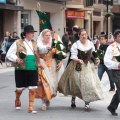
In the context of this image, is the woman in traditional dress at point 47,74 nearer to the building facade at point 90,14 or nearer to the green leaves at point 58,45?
the green leaves at point 58,45

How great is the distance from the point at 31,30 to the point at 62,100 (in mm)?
2406

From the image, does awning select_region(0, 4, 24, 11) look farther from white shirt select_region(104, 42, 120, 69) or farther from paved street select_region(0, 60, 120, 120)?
white shirt select_region(104, 42, 120, 69)

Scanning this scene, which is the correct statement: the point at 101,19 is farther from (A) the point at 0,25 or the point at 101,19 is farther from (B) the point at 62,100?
(B) the point at 62,100

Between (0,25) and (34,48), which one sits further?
(0,25)

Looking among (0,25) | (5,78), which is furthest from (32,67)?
(0,25)

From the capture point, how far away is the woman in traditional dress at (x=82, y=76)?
29.3 feet

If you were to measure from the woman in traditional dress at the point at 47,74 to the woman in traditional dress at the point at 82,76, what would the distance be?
208 mm

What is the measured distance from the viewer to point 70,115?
339 inches

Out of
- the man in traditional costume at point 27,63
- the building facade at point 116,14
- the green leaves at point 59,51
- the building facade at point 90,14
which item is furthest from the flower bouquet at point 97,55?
the building facade at point 116,14

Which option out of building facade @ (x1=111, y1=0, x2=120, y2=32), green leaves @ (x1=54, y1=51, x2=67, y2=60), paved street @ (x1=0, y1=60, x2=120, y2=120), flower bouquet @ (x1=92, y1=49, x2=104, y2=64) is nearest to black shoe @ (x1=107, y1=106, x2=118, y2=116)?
paved street @ (x1=0, y1=60, x2=120, y2=120)

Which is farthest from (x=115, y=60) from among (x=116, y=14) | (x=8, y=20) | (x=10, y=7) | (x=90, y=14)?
(x=116, y=14)

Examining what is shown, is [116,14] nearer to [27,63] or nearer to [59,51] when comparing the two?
[59,51]

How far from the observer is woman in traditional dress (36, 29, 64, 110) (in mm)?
9102

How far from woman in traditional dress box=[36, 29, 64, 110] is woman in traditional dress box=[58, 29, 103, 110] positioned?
0.21 metres
